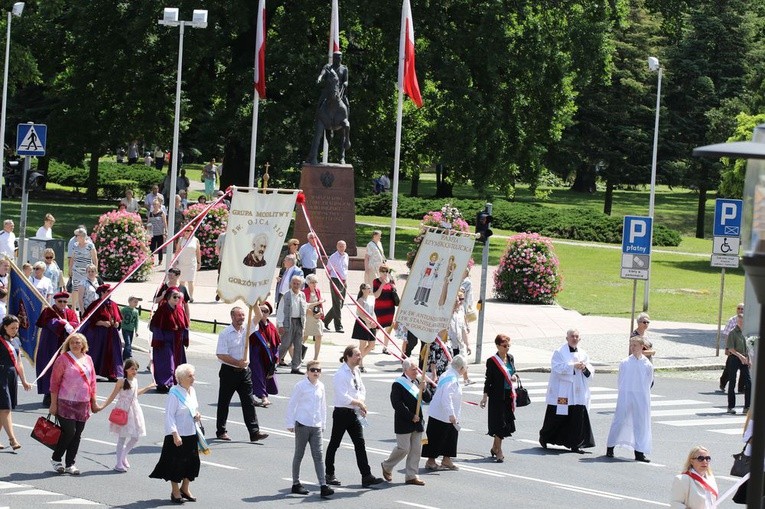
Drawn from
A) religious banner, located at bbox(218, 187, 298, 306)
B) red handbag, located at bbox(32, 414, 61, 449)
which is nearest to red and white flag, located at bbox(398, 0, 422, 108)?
religious banner, located at bbox(218, 187, 298, 306)

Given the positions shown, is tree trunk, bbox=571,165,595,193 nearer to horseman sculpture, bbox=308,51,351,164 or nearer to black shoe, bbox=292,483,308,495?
horseman sculpture, bbox=308,51,351,164

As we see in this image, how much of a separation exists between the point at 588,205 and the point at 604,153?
6.89m

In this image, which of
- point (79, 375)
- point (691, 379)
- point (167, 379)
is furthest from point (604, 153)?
point (79, 375)

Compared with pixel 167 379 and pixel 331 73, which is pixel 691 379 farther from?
pixel 331 73

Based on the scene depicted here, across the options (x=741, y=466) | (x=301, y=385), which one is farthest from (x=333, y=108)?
(x=741, y=466)

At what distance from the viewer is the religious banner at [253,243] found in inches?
696

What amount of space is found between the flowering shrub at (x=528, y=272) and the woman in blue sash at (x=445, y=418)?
724 inches

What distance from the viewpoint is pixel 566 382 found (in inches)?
742

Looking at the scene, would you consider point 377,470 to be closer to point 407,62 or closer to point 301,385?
point 301,385

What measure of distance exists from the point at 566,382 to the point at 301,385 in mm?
4672

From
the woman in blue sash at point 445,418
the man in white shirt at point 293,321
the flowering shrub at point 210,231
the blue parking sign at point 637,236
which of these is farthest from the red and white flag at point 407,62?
the woman in blue sash at point 445,418

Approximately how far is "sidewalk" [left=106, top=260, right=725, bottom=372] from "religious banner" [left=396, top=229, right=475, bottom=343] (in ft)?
28.5

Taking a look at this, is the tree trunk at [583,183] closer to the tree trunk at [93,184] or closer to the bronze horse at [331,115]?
the tree trunk at [93,184]

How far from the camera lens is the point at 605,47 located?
49.7 meters
